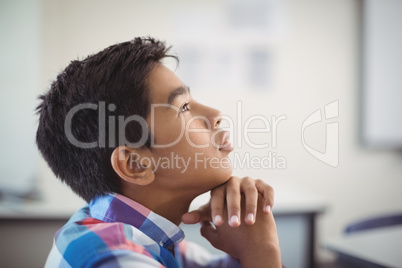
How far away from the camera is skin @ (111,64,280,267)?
73cm

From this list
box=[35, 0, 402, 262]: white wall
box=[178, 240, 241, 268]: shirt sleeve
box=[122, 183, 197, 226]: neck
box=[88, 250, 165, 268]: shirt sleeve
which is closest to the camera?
box=[88, 250, 165, 268]: shirt sleeve

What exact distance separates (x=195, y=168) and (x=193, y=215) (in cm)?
12

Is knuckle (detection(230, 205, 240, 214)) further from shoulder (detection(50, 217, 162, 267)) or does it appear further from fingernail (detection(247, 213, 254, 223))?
shoulder (detection(50, 217, 162, 267))

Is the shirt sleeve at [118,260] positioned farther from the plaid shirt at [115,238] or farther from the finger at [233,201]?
the finger at [233,201]

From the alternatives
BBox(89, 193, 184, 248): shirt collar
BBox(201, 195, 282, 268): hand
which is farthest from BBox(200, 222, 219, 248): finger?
BBox(89, 193, 184, 248): shirt collar

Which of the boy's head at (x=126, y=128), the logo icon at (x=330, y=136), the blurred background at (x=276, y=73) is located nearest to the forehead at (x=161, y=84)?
the boy's head at (x=126, y=128)

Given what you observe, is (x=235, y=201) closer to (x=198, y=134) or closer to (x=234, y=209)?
(x=234, y=209)

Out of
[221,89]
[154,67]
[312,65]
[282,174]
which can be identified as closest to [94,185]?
[154,67]

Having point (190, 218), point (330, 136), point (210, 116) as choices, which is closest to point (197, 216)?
point (190, 218)

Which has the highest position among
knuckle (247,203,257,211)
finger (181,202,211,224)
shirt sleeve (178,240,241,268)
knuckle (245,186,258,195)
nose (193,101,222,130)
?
nose (193,101,222,130)

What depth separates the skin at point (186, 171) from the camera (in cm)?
73

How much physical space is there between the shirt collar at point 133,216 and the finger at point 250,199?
0.18m

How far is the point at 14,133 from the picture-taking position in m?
1.70

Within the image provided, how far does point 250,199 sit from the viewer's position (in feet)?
2.37
